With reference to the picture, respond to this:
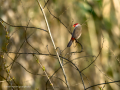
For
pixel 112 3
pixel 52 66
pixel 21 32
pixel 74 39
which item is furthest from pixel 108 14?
pixel 74 39

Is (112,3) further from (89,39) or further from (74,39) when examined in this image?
(74,39)

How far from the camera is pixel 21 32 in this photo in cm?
298

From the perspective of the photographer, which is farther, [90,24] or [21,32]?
[90,24]

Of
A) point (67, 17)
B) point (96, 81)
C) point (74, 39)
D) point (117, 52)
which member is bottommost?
point (96, 81)

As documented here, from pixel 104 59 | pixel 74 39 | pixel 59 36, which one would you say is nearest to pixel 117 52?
pixel 104 59

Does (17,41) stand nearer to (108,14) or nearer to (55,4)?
(55,4)

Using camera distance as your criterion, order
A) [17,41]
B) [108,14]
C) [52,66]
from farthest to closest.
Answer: [108,14] < [52,66] < [17,41]

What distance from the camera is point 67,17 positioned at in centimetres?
317

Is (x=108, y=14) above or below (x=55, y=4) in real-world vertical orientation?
below

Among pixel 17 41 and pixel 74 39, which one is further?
pixel 17 41

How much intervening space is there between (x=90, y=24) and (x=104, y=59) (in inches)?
32.7

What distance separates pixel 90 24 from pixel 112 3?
2.11 ft

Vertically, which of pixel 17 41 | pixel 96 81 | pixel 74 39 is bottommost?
pixel 96 81

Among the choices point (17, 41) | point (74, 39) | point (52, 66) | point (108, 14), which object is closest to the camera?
point (74, 39)
